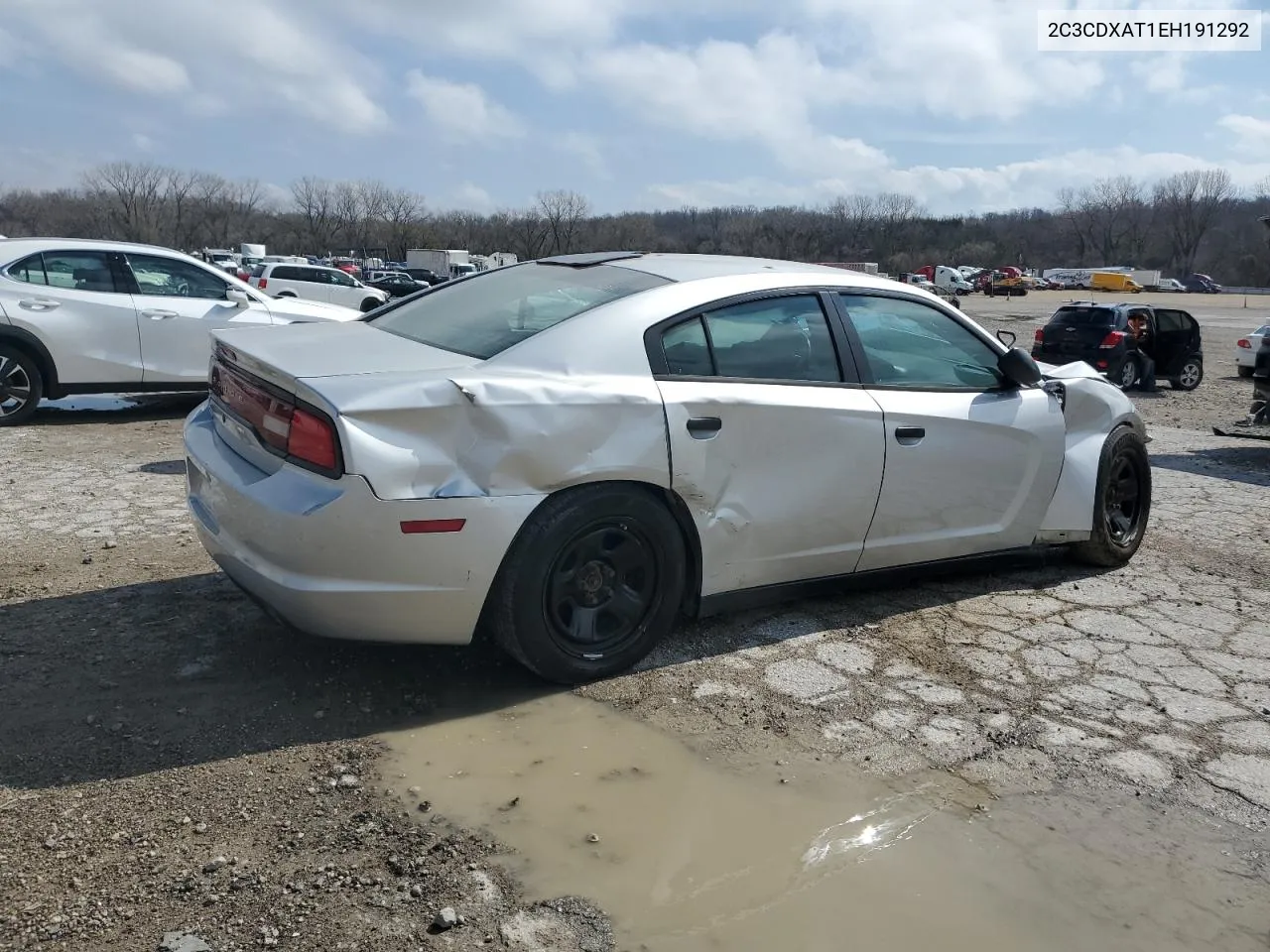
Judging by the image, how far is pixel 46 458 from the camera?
289 inches

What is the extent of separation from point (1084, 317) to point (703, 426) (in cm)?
1532

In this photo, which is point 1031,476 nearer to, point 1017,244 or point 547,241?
point 547,241

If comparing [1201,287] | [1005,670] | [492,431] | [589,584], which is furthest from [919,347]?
[1201,287]

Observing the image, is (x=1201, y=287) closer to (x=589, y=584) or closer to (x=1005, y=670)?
(x=1005, y=670)

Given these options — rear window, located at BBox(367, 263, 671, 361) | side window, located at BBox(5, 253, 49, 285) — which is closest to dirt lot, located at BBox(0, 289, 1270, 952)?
rear window, located at BBox(367, 263, 671, 361)

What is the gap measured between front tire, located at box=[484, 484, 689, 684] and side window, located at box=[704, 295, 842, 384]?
0.67m

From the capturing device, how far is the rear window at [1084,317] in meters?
16.8

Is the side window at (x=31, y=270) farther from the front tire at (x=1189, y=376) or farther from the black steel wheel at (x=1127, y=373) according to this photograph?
the front tire at (x=1189, y=376)

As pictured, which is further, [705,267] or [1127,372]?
[1127,372]

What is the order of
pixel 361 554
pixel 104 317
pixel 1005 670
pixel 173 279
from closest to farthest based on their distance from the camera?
pixel 361 554 → pixel 1005 670 → pixel 104 317 → pixel 173 279

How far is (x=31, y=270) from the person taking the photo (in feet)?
28.7

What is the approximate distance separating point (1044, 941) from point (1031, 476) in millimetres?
2698

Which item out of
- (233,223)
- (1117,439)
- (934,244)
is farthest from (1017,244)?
(1117,439)

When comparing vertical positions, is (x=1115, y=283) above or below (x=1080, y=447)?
above
